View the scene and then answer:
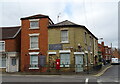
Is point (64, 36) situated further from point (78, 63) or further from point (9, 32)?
point (9, 32)

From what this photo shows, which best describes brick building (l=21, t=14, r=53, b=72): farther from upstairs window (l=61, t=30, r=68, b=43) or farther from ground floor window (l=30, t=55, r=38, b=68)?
upstairs window (l=61, t=30, r=68, b=43)

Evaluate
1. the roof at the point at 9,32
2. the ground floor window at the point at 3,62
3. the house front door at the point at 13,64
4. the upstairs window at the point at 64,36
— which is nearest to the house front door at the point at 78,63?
the upstairs window at the point at 64,36

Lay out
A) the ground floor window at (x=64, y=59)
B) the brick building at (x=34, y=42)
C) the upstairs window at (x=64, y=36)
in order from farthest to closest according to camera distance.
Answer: the brick building at (x=34, y=42) → the upstairs window at (x=64, y=36) → the ground floor window at (x=64, y=59)

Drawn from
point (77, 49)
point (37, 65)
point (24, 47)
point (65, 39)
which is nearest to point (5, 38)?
point (24, 47)

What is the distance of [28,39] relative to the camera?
29.2 meters

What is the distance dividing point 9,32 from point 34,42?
595cm

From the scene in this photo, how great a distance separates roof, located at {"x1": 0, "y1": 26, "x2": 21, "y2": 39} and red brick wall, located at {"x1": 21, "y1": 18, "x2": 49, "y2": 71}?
7.42ft

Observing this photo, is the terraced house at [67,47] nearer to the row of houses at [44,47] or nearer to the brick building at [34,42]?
the row of houses at [44,47]

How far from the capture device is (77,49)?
27531mm

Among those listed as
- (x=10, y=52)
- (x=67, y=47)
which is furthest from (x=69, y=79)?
(x=10, y=52)

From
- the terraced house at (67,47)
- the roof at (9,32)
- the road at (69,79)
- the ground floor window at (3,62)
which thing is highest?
the roof at (9,32)

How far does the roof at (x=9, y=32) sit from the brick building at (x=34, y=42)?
2.47m

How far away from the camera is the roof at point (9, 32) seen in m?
30.9

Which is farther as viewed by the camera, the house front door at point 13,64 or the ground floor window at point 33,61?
the house front door at point 13,64
